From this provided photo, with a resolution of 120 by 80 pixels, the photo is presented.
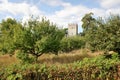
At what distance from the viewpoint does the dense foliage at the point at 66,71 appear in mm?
8359

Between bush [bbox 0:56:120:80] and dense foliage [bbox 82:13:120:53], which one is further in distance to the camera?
dense foliage [bbox 82:13:120:53]

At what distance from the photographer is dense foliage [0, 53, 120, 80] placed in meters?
8.36

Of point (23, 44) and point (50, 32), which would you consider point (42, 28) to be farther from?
point (23, 44)

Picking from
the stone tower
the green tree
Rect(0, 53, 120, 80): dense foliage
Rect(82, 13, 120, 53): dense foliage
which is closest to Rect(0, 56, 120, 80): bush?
Rect(0, 53, 120, 80): dense foliage

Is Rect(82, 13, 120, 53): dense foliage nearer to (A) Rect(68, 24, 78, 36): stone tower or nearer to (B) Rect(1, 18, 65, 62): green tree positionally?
(B) Rect(1, 18, 65, 62): green tree

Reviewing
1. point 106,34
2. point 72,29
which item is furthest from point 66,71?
point 72,29

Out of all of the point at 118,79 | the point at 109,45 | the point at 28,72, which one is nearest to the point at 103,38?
the point at 109,45

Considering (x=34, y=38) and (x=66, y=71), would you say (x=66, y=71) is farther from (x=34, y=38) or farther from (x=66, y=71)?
(x=34, y=38)

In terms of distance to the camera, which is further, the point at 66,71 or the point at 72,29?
the point at 72,29

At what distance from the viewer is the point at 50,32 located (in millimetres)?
20234

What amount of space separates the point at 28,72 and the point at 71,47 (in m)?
33.7

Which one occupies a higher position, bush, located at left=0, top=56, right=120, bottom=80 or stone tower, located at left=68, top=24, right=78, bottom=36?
bush, located at left=0, top=56, right=120, bottom=80

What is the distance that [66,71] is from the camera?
8852 mm

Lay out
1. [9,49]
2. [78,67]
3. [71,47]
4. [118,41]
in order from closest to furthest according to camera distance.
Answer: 1. [78,67]
2. [118,41]
3. [9,49]
4. [71,47]
